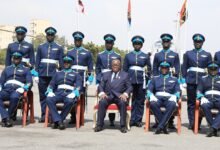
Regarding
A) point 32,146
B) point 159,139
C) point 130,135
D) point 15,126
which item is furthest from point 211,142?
point 15,126

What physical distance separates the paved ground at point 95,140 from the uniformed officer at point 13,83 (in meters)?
0.40

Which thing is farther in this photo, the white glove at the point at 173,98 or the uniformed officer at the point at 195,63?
the uniformed officer at the point at 195,63

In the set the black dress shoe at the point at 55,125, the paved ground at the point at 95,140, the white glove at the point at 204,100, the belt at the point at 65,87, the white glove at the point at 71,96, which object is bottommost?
the paved ground at the point at 95,140

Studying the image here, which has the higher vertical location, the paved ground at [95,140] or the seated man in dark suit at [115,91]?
the seated man in dark suit at [115,91]

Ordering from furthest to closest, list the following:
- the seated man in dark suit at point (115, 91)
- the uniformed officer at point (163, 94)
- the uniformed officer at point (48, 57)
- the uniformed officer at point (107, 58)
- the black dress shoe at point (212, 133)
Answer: the uniformed officer at point (48, 57), the uniformed officer at point (107, 58), the seated man in dark suit at point (115, 91), the uniformed officer at point (163, 94), the black dress shoe at point (212, 133)

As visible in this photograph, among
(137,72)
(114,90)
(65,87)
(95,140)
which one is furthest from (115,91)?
(95,140)

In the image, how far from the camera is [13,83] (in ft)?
30.1

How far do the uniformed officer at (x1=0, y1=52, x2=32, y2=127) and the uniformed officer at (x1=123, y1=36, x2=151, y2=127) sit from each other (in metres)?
2.17

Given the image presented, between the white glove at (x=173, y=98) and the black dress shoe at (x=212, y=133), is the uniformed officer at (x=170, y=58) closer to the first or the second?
the white glove at (x=173, y=98)

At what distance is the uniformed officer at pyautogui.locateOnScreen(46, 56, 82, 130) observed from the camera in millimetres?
8719

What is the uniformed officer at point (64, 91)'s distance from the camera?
343 inches

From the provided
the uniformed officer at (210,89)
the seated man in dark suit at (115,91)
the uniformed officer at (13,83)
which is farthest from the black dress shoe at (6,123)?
the uniformed officer at (210,89)

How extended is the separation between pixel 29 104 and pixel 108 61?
199 cm

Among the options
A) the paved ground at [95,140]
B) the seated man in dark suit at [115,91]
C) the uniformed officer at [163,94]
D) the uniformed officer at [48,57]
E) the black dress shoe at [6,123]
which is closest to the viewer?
the paved ground at [95,140]
